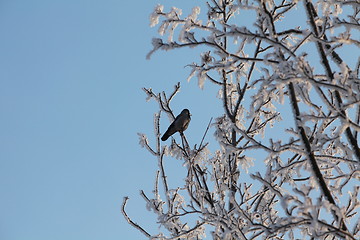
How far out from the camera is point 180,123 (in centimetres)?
719

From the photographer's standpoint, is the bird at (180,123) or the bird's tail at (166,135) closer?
the bird at (180,123)

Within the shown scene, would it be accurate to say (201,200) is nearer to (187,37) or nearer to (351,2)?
(187,37)

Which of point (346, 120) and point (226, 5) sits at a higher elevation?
point (226, 5)

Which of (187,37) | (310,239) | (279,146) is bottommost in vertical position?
(310,239)

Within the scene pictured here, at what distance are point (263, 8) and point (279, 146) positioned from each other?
3.41 feet

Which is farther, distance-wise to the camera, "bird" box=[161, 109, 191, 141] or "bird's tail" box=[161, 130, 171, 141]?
"bird's tail" box=[161, 130, 171, 141]

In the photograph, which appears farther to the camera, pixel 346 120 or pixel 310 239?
pixel 310 239

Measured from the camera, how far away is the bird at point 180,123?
6940mm

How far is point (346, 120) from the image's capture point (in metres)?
2.80

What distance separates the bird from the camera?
6.94 metres

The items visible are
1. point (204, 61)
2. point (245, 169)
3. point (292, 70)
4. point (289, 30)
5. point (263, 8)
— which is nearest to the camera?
point (292, 70)

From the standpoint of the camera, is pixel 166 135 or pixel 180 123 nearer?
pixel 180 123

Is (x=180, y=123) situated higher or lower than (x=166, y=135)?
lower

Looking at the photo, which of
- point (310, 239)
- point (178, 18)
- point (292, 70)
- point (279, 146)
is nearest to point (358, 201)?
point (310, 239)
